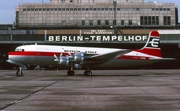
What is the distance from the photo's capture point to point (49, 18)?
276 feet

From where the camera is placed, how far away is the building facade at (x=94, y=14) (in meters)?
83.9

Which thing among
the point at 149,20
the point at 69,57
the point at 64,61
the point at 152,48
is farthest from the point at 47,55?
the point at 149,20

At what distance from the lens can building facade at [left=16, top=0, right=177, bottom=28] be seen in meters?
83.9

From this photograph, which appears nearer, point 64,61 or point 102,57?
point 64,61

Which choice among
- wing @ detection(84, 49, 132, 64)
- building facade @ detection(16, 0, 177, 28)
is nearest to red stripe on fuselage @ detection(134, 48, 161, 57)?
wing @ detection(84, 49, 132, 64)

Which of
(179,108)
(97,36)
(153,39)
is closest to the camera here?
(179,108)

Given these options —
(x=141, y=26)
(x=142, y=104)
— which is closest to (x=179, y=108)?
(x=142, y=104)

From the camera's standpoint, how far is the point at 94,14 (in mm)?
84250

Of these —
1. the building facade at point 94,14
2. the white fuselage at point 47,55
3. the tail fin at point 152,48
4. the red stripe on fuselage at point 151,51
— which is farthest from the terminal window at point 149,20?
the white fuselage at point 47,55

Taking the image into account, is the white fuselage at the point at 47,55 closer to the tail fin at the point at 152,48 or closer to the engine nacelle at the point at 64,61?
the engine nacelle at the point at 64,61

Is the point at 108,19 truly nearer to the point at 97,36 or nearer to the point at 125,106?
the point at 97,36

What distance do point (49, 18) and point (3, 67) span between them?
78.5 ft

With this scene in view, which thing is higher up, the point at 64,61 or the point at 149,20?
the point at 149,20

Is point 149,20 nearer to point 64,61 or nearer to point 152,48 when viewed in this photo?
point 152,48
